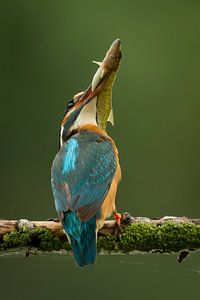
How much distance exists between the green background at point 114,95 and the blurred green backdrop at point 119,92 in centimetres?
1

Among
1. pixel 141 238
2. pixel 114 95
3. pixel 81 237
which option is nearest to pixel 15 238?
pixel 81 237

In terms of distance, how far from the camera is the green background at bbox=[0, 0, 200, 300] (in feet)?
32.4

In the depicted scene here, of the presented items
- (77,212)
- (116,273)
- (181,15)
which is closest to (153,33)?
(181,15)

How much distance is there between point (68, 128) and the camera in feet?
19.3

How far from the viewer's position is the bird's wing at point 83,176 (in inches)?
203

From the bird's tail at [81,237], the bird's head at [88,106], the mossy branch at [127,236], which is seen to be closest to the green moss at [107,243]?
the mossy branch at [127,236]

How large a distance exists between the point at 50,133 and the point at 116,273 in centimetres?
194

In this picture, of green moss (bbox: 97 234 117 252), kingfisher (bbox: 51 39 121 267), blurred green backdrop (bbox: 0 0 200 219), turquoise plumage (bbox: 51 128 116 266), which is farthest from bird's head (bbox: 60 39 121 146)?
blurred green backdrop (bbox: 0 0 200 219)

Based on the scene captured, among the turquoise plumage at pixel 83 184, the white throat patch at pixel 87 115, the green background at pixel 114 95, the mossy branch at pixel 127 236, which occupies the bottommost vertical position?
the green background at pixel 114 95

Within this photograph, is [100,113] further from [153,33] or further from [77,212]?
[153,33]

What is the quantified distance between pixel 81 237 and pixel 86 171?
42 cm

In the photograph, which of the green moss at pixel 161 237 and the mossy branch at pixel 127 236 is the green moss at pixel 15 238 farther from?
the green moss at pixel 161 237

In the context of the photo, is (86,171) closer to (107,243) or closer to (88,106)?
(107,243)

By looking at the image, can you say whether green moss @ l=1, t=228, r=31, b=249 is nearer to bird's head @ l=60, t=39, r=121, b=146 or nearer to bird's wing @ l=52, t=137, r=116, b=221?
bird's wing @ l=52, t=137, r=116, b=221
